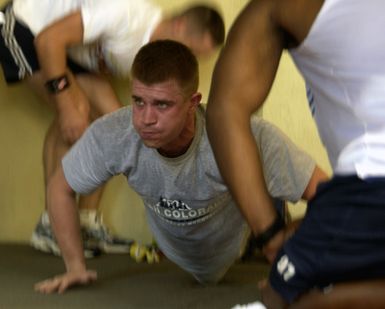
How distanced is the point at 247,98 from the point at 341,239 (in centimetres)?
21

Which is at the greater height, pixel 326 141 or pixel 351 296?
pixel 326 141

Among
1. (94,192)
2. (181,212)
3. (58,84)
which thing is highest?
(58,84)

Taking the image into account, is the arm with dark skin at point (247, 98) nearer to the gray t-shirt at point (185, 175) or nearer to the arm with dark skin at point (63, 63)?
the gray t-shirt at point (185, 175)

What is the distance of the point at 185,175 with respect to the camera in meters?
1.43

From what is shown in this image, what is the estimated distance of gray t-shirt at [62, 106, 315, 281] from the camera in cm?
137

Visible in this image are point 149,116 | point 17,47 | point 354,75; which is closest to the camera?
point 354,75

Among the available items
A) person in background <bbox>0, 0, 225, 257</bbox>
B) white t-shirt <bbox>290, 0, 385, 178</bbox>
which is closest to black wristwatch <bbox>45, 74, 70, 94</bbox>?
person in background <bbox>0, 0, 225, 257</bbox>

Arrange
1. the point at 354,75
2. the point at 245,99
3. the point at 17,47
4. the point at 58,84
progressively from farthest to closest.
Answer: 1. the point at 17,47
2. the point at 58,84
3. the point at 245,99
4. the point at 354,75

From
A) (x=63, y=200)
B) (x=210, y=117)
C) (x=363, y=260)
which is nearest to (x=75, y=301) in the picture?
(x=63, y=200)

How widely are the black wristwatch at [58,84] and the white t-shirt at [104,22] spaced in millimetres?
131

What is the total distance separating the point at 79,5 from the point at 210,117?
3.53 ft

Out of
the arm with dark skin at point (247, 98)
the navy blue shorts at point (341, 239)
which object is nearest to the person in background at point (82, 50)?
the arm with dark skin at point (247, 98)

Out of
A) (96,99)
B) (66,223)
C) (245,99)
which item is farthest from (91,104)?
(245,99)

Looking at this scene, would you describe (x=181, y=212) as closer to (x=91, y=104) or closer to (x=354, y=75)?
(x=91, y=104)
